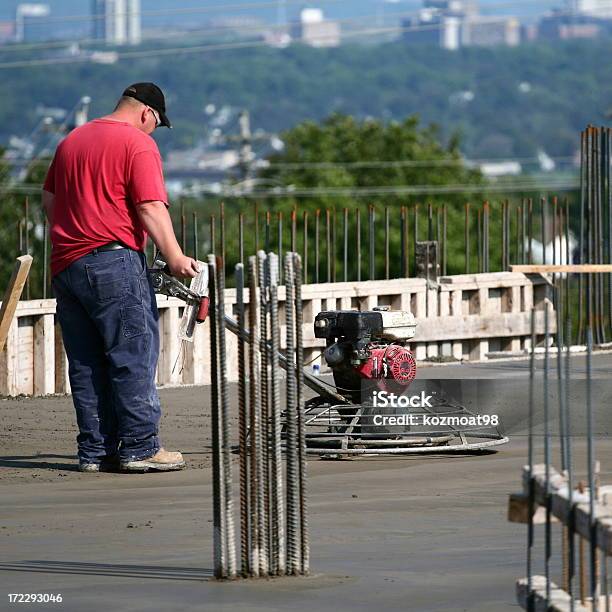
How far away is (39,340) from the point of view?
525 inches

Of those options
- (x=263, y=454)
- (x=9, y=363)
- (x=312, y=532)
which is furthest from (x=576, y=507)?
(x=9, y=363)

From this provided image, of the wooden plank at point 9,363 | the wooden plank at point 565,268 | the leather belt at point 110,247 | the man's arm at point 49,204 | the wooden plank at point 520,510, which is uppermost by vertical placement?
the man's arm at point 49,204

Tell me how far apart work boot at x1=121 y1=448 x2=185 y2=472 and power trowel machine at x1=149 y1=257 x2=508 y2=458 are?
2.85 feet

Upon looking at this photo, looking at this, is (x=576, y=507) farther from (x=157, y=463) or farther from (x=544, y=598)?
(x=157, y=463)

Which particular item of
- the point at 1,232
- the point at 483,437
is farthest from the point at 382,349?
the point at 1,232

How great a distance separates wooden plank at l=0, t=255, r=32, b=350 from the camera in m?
10.2

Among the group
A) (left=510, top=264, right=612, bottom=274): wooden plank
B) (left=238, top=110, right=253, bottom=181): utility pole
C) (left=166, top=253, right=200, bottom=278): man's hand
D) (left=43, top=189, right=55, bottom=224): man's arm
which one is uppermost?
(left=238, top=110, right=253, bottom=181): utility pole

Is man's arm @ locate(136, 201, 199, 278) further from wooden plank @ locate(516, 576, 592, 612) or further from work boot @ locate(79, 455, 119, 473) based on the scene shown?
wooden plank @ locate(516, 576, 592, 612)

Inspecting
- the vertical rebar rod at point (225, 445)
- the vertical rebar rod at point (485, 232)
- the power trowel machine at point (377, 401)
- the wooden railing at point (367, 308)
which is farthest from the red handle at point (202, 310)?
the vertical rebar rod at point (485, 232)

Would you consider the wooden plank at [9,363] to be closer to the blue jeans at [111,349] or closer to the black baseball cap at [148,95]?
the blue jeans at [111,349]

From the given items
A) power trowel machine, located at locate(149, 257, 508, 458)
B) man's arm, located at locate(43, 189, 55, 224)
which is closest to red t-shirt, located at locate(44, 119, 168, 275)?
man's arm, located at locate(43, 189, 55, 224)

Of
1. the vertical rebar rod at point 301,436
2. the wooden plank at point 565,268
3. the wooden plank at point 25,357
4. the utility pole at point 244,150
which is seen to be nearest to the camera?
the vertical rebar rod at point 301,436

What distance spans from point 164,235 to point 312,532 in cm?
203

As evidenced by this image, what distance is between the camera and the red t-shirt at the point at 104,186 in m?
8.72
